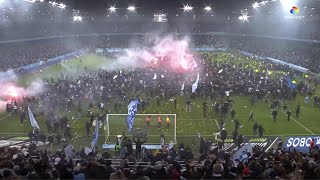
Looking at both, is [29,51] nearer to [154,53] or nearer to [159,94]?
[154,53]

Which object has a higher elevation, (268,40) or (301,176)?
(268,40)

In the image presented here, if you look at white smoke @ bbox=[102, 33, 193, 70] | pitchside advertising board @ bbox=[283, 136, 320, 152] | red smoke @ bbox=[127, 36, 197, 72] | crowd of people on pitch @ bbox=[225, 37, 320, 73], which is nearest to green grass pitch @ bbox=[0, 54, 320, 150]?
pitchside advertising board @ bbox=[283, 136, 320, 152]

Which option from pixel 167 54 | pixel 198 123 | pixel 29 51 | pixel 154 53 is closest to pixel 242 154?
pixel 198 123

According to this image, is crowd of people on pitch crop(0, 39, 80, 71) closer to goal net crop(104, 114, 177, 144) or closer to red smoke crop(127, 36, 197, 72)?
red smoke crop(127, 36, 197, 72)

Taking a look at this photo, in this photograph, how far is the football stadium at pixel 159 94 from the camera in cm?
1123

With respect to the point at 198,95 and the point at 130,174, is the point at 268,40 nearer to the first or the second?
the point at 198,95

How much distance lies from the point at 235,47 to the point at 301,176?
73.8m

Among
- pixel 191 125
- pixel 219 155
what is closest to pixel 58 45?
pixel 191 125

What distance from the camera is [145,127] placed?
22.9m

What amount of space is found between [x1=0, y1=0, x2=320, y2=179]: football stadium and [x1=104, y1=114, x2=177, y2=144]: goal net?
0.31ft

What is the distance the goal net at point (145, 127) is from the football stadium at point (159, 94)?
0.31ft

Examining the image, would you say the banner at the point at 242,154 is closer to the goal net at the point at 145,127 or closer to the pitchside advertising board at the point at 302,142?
the pitchside advertising board at the point at 302,142

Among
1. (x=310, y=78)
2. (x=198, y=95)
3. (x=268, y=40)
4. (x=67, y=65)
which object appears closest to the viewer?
(x=198, y=95)

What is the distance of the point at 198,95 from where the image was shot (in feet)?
112
